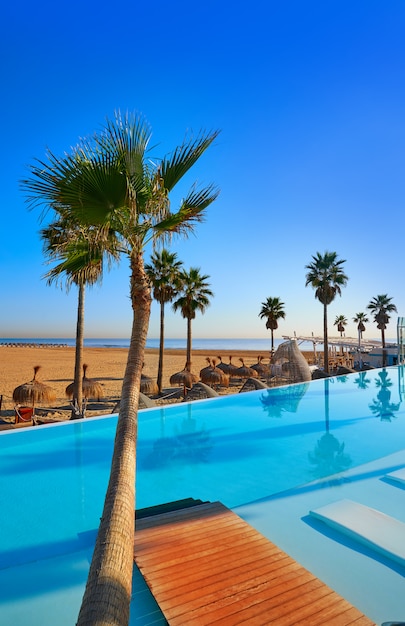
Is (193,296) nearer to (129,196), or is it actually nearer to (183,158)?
(183,158)

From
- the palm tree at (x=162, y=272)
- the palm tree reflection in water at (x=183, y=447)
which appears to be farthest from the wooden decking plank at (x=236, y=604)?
the palm tree at (x=162, y=272)

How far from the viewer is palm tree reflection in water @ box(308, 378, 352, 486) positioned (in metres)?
7.03

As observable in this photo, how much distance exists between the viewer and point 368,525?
178 inches

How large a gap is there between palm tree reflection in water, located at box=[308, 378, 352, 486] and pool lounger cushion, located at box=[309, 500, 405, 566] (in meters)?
1.43

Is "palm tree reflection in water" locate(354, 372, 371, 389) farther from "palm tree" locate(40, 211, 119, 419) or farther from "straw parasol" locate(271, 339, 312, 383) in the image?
"palm tree" locate(40, 211, 119, 419)

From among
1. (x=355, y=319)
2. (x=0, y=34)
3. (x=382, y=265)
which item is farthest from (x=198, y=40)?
(x=355, y=319)

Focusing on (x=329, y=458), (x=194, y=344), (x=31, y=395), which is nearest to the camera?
(x=329, y=458)

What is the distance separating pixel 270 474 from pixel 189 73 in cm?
1060

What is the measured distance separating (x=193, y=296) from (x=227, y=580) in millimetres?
21621

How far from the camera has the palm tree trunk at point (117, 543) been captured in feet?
3.66

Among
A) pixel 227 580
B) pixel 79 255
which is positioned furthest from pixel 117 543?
pixel 79 255

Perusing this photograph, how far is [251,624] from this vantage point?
8.30ft

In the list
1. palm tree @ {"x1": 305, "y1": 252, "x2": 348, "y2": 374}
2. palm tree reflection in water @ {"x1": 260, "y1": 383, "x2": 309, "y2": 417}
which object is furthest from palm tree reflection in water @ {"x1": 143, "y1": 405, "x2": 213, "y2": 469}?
palm tree @ {"x1": 305, "y1": 252, "x2": 348, "y2": 374}

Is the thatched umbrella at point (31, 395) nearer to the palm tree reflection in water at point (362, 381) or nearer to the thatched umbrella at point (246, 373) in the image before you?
the thatched umbrella at point (246, 373)
